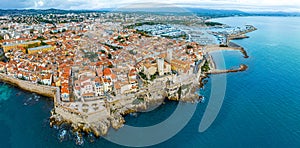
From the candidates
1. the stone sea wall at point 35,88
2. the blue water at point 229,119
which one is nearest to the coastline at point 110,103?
the stone sea wall at point 35,88

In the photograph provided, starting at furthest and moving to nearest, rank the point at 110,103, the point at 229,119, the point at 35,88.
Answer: the point at 35,88 → the point at 110,103 → the point at 229,119

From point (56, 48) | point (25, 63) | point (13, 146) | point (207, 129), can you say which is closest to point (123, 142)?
point (207, 129)

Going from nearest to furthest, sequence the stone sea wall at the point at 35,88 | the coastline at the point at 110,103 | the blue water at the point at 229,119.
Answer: the blue water at the point at 229,119 < the coastline at the point at 110,103 < the stone sea wall at the point at 35,88

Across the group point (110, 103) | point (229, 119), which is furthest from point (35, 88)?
point (229, 119)

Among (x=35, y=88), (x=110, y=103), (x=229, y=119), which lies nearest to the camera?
(x=229, y=119)

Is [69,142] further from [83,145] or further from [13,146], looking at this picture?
[13,146]

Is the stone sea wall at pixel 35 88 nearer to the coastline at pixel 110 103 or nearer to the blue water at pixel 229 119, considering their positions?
the coastline at pixel 110 103

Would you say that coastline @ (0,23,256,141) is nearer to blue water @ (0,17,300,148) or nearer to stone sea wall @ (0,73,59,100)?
stone sea wall @ (0,73,59,100)

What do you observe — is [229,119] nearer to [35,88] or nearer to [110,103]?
[110,103]

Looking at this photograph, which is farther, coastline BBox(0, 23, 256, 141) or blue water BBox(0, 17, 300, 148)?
coastline BBox(0, 23, 256, 141)

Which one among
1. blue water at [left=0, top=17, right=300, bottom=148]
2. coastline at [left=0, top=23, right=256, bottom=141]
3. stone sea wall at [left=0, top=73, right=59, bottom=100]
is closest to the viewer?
blue water at [left=0, top=17, right=300, bottom=148]

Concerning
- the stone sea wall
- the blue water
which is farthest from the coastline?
the blue water

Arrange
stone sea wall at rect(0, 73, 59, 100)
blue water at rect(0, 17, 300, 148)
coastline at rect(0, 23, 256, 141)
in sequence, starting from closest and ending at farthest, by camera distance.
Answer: blue water at rect(0, 17, 300, 148) < coastline at rect(0, 23, 256, 141) < stone sea wall at rect(0, 73, 59, 100)
